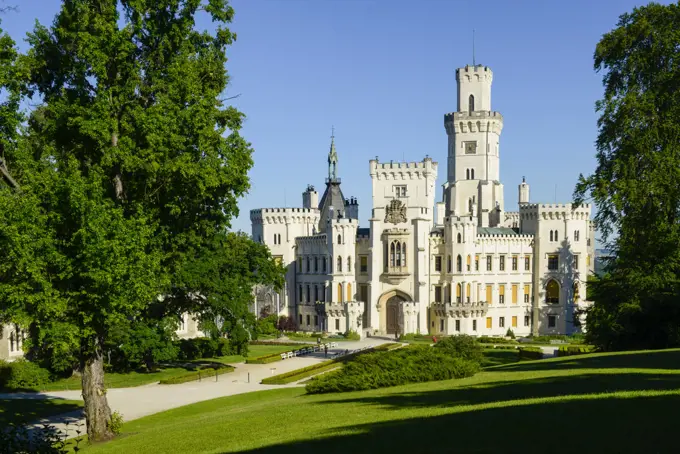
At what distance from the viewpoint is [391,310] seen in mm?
74125

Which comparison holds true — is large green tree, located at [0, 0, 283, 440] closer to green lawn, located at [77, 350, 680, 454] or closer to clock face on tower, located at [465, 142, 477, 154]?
green lawn, located at [77, 350, 680, 454]

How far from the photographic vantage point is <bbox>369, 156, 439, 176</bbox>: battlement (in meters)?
73.6

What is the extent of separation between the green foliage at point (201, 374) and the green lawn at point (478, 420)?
46.6ft

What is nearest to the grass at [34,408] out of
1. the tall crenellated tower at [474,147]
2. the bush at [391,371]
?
the bush at [391,371]

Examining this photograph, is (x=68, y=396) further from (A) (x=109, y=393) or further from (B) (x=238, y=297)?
(B) (x=238, y=297)

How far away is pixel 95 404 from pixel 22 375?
682 inches

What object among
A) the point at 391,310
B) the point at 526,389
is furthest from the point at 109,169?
the point at 391,310

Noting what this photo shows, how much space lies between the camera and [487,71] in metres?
80.8

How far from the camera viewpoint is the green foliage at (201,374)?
4072 cm

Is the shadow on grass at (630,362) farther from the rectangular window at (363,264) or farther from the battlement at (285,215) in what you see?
the battlement at (285,215)

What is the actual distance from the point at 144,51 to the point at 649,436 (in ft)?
67.2

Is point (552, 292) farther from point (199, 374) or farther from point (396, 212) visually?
point (199, 374)

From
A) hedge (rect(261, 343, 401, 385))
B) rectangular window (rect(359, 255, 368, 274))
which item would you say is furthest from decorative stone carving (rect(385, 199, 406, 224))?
hedge (rect(261, 343, 401, 385))

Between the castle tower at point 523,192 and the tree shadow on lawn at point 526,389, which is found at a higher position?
the castle tower at point 523,192
